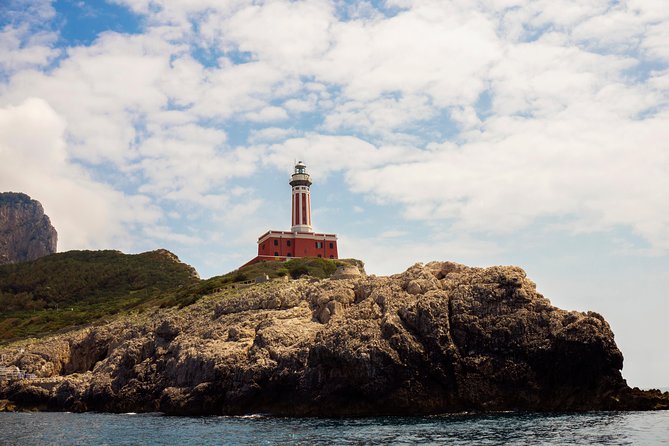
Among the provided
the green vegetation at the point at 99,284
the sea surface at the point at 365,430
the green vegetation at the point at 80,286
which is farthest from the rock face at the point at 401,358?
the green vegetation at the point at 80,286

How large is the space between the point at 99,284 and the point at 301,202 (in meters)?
49.8

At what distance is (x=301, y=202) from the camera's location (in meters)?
120

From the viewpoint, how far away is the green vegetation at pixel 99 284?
3974 inches

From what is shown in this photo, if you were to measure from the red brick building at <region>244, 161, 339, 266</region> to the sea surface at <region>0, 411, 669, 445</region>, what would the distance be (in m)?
64.6

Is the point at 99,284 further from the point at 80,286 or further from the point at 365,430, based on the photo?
the point at 365,430

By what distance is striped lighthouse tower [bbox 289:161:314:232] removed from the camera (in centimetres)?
11944

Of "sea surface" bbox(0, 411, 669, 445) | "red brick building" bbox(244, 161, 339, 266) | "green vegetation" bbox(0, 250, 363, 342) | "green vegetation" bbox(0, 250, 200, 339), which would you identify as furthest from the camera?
"red brick building" bbox(244, 161, 339, 266)

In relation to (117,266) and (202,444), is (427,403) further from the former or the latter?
(117,266)

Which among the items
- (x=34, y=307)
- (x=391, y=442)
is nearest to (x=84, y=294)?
(x=34, y=307)

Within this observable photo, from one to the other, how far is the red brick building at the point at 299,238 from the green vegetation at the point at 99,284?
4.37 meters

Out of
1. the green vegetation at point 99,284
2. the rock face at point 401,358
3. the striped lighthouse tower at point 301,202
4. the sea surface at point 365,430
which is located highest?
the striped lighthouse tower at point 301,202

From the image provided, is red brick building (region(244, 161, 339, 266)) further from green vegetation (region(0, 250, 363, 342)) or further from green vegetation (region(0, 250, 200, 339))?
green vegetation (region(0, 250, 200, 339))

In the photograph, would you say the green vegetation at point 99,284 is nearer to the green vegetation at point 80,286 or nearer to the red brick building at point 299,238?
the green vegetation at point 80,286

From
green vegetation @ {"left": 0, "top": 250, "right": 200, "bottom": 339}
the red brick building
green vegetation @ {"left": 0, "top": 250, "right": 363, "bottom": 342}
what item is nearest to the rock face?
green vegetation @ {"left": 0, "top": 250, "right": 363, "bottom": 342}
